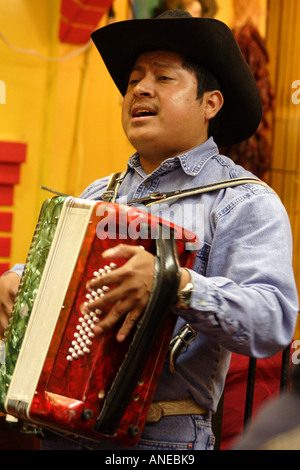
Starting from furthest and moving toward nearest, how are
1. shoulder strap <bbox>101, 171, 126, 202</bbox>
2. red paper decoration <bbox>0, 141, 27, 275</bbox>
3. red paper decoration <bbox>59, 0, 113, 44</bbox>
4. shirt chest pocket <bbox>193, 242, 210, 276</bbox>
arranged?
red paper decoration <bbox>0, 141, 27, 275</bbox> → red paper decoration <bbox>59, 0, 113, 44</bbox> → shoulder strap <bbox>101, 171, 126, 202</bbox> → shirt chest pocket <bbox>193, 242, 210, 276</bbox>

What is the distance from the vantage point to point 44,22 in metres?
3.23

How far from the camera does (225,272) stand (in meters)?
1.44

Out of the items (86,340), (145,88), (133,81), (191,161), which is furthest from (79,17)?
(86,340)

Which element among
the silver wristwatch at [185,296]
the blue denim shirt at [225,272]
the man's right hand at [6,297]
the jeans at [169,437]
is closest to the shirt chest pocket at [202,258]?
the blue denim shirt at [225,272]

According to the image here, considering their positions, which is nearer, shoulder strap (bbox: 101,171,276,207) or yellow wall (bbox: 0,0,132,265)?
shoulder strap (bbox: 101,171,276,207)

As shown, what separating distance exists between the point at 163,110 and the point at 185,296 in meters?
0.57

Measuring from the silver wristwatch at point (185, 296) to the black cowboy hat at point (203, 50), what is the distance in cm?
70

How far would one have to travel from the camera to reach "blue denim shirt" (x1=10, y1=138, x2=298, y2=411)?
1273 millimetres

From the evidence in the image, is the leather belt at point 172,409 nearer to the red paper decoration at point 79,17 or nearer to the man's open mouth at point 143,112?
the man's open mouth at point 143,112

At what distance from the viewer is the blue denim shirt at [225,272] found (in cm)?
127

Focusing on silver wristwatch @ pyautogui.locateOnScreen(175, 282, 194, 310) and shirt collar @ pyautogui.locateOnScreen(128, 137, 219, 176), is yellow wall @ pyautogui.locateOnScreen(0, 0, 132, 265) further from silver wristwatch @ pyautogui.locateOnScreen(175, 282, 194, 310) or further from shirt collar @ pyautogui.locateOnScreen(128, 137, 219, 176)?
silver wristwatch @ pyautogui.locateOnScreen(175, 282, 194, 310)

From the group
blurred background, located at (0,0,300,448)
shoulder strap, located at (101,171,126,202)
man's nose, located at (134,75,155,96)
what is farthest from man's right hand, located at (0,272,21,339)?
blurred background, located at (0,0,300,448)

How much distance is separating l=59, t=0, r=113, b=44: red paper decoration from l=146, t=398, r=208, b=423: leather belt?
2185 mm

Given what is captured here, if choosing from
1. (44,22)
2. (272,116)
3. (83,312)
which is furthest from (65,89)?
(83,312)
